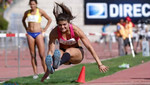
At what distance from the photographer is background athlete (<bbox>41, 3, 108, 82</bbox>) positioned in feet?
28.6

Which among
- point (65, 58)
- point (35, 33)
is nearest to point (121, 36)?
point (35, 33)

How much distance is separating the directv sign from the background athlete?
1069 inches

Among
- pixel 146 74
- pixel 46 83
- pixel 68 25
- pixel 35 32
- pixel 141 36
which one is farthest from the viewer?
pixel 141 36

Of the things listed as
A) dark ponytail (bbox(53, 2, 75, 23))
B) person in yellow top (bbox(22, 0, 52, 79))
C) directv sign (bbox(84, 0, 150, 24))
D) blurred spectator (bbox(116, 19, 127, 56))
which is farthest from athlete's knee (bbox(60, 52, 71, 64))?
directv sign (bbox(84, 0, 150, 24))

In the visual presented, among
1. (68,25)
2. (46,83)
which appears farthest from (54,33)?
(46,83)

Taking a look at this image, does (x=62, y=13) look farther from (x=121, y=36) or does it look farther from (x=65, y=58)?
(x=121, y=36)

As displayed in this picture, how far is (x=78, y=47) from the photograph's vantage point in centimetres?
941

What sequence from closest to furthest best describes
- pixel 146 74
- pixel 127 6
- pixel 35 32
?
pixel 35 32, pixel 146 74, pixel 127 6

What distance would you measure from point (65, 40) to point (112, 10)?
29.7 meters

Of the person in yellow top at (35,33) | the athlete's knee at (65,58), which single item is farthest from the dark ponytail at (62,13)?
the person in yellow top at (35,33)

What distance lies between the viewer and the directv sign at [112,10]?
123 ft

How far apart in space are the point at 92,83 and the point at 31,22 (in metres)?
2.48

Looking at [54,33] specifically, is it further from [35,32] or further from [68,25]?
[35,32]

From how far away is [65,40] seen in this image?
916 cm
